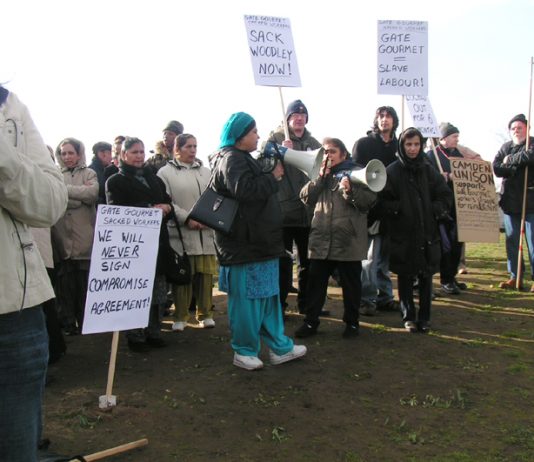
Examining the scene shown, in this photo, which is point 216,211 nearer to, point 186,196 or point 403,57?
point 186,196

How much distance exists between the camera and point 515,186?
8.20 metres

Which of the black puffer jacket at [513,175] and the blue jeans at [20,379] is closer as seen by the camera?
the blue jeans at [20,379]

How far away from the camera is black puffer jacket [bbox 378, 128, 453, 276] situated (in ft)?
19.0

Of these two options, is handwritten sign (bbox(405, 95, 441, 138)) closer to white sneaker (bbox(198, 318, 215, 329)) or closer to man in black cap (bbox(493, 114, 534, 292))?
man in black cap (bbox(493, 114, 534, 292))

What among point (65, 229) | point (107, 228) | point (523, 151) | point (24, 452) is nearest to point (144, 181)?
point (65, 229)

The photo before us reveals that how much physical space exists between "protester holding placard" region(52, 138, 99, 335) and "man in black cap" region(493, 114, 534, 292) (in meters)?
5.50

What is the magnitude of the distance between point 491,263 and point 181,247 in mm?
7374

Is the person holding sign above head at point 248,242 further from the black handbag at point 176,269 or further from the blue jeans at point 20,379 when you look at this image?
the blue jeans at point 20,379

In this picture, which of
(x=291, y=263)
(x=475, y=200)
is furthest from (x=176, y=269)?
(x=475, y=200)

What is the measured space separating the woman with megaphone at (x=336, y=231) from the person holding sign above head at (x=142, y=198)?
1387 mm

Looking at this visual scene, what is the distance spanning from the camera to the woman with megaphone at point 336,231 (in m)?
5.56

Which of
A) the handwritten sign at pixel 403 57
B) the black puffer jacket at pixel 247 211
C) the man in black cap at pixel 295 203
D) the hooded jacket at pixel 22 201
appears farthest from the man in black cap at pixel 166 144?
the hooded jacket at pixel 22 201

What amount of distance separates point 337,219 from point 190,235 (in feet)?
5.16

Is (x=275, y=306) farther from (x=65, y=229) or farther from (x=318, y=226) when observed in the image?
(x=65, y=229)
